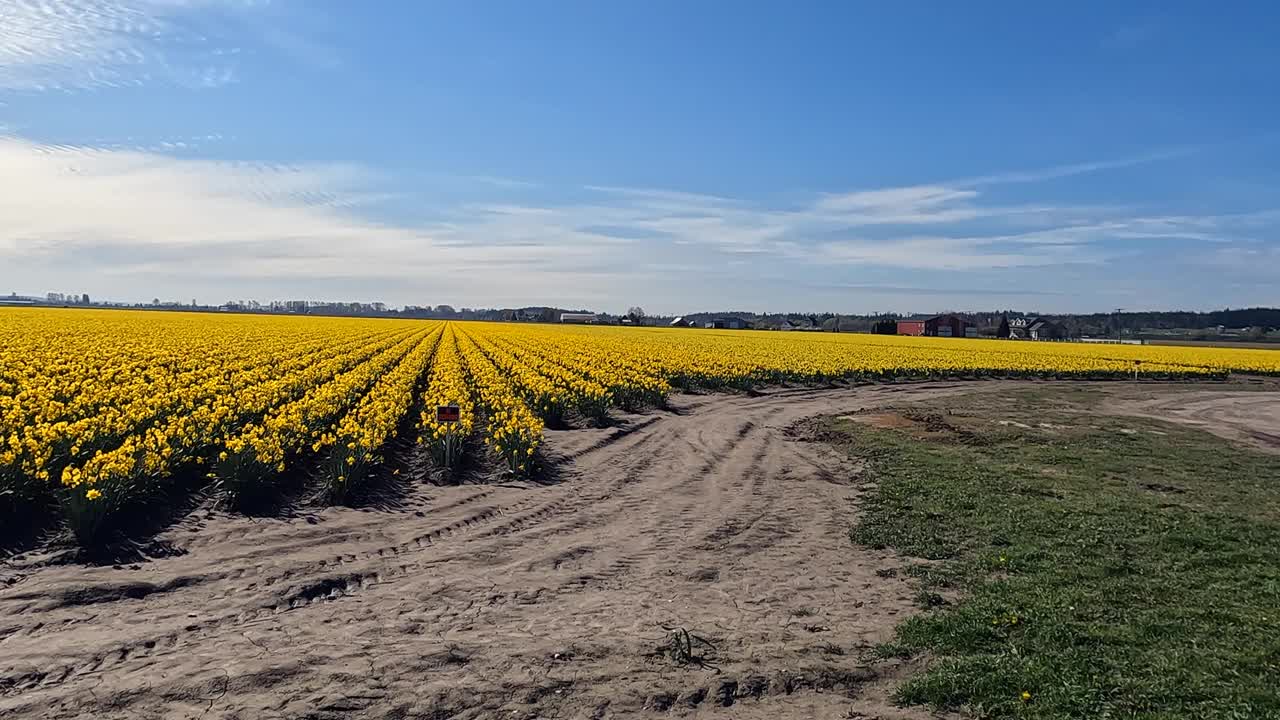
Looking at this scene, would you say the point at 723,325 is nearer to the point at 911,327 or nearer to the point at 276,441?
the point at 911,327

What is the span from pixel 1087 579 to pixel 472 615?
5846 millimetres

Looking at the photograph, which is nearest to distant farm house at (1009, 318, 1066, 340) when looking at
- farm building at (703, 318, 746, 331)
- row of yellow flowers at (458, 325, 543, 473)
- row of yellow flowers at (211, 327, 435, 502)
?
farm building at (703, 318, 746, 331)

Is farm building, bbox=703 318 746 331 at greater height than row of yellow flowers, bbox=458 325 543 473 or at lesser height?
greater

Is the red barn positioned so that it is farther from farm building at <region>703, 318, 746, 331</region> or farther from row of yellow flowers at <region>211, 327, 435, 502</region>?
row of yellow flowers at <region>211, 327, 435, 502</region>

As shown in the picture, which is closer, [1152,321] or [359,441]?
[359,441]

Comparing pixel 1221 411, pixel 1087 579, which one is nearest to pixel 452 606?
pixel 1087 579

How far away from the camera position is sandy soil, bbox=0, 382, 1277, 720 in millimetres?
5145

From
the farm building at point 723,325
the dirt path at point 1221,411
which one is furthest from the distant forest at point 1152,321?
the dirt path at point 1221,411

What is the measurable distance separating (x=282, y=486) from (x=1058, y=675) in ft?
30.8

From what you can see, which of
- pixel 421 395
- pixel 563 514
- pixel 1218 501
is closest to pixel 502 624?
pixel 563 514

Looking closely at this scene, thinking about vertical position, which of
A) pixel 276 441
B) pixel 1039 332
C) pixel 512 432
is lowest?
pixel 512 432

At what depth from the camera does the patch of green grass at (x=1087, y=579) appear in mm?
5277

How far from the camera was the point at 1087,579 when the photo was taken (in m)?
7.65

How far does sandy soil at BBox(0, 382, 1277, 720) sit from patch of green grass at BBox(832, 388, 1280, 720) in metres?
0.56
